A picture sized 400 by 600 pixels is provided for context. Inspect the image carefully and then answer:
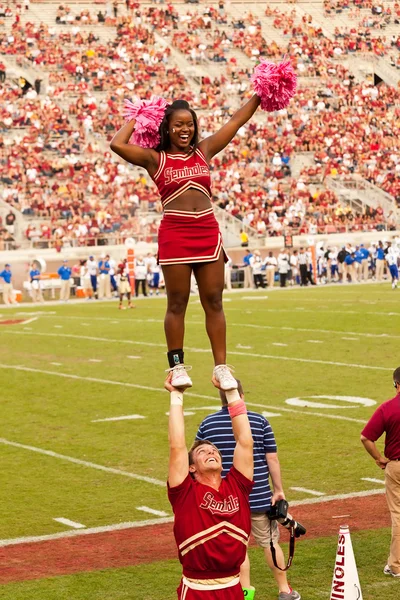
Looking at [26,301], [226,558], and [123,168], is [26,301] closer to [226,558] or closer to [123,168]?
[123,168]

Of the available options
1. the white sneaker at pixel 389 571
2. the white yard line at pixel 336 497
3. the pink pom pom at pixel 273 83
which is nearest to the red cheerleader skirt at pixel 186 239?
the pink pom pom at pixel 273 83

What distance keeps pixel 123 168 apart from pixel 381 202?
973 centimetres

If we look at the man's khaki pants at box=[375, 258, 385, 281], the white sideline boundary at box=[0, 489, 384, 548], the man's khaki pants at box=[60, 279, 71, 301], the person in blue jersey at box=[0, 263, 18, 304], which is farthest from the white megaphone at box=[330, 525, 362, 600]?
the man's khaki pants at box=[375, 258, 385, 281]

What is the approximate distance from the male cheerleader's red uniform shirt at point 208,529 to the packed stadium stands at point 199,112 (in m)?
31.4

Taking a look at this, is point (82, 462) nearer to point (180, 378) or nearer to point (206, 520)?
point (180, 378)

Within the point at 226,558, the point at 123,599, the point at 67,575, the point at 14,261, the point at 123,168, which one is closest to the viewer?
the point at 226,558

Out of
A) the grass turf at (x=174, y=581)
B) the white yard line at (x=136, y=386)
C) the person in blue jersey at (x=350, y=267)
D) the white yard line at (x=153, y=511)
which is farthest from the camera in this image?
the person in blue jersey at (x=350, y=267)

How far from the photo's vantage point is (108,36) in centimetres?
4675

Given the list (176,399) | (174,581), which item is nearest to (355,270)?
(174,581)

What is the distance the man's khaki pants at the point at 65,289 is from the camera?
33969mm

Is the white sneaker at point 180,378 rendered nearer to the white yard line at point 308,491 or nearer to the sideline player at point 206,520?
the sideline player at point 206,520

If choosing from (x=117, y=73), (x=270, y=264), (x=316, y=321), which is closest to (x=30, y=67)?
(x=117, y=73)

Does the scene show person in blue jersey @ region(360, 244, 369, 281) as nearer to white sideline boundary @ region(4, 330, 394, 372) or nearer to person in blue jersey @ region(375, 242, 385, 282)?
person in blue jersey @ region(375, 242, 385, 282)

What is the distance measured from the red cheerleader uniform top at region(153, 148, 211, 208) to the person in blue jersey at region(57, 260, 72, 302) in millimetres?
27689
